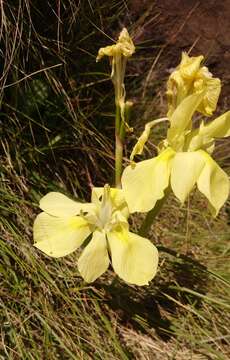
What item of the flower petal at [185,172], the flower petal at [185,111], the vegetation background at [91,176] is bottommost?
the vegetation background at [91,176]

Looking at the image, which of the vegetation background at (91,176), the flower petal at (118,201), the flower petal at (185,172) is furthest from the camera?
the vegetation background at (91,176)

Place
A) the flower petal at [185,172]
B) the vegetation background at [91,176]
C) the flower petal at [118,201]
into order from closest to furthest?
1. the flower petal at [185,172]
2. the flower petal at [118,201]
3. the vegetation background at [91,176]

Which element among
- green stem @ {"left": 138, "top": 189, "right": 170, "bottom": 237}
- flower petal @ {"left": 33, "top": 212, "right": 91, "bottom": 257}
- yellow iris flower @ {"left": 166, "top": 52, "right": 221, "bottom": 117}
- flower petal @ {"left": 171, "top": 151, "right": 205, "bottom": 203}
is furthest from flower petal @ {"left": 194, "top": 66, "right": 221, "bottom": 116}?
flower petal @ {"left": 33, "top": 212, "right": 91, "bottom": 257}

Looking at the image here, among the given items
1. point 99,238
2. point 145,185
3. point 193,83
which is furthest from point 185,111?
point 99,238

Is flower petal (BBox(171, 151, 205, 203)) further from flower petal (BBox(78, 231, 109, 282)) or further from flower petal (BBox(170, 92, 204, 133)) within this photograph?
flower petal (BBox(78, 231, 109, 282))

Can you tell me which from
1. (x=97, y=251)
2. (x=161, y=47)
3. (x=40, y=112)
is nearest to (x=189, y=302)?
(x=97, y=251)

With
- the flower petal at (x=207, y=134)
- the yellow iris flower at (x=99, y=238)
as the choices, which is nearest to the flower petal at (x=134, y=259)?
the yellow iris flower at (x=99, y=238)

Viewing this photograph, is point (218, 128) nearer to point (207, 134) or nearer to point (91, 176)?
point (207, 134)

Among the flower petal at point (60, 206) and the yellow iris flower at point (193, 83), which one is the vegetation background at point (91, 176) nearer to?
the flower petal at point (60, 206)
